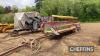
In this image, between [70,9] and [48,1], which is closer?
[70,9]

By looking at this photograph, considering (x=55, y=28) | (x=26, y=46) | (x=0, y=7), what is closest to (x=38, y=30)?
(x=55, y=28)

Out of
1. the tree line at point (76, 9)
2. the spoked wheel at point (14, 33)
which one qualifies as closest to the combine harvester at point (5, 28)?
the spoked wheel at point (14, 33)

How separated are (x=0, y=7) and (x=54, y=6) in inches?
647

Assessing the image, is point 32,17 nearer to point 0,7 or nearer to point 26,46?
point 26,46

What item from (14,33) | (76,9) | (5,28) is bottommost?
(76,9)

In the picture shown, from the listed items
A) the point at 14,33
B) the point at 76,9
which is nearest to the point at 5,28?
the point at 14,33

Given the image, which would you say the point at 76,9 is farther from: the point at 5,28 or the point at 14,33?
the point at 14,33

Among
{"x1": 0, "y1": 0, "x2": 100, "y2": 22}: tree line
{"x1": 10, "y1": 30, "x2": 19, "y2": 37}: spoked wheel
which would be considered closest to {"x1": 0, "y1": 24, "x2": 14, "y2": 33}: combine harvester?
{"x1": 10, "y1": 30, "x2": 19, "y2": 37}: spoked wheel

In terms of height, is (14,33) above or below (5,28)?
above

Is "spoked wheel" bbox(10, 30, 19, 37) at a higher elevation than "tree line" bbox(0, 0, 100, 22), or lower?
higher

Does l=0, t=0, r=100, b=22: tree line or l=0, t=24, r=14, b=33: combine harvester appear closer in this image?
l=0, t=24, r=14, b=33: combine harvester

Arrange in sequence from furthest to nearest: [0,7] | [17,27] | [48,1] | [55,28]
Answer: [0,7]
[48,1]
[17,27]
[55,28]

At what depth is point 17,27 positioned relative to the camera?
2686 cm

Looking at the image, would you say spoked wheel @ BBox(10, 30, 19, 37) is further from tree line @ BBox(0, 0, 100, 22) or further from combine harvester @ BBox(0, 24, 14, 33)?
tree line @ BBox(0, 0, 100, 22)
